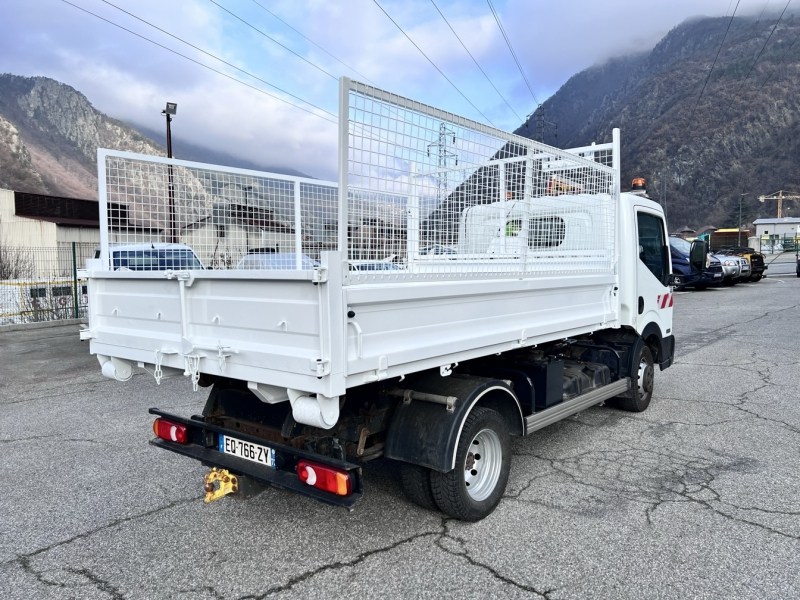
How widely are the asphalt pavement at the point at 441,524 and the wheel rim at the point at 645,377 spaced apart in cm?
27

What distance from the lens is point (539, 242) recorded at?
485 cm

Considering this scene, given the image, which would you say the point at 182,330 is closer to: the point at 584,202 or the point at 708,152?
the point at 584,202

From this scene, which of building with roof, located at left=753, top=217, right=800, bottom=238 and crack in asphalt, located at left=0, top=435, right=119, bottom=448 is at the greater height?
building with roof, located at left=753, top=217, right=800, bottom=238

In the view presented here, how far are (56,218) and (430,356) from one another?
34.3 meters

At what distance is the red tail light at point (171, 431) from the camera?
3510 millimetres

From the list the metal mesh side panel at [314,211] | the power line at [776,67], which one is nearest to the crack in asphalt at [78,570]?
the metal mesh side panel at [314,211]

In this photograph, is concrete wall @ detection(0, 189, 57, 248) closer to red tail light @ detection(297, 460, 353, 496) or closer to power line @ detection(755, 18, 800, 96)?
red tail light @ detection(297, 460, 353, 496)

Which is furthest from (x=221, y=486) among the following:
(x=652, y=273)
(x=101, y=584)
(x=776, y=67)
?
(x=776, y=67)

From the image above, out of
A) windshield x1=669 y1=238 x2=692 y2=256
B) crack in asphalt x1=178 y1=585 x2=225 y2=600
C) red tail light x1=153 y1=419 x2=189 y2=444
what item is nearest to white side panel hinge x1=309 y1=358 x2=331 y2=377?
crack in asphalt x1=178 y1=585 x2=225 y2=600

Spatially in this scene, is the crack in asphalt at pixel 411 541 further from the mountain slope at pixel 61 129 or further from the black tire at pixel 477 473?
the mountain slope at pixel 61 129

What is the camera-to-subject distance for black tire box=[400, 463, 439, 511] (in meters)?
3.37

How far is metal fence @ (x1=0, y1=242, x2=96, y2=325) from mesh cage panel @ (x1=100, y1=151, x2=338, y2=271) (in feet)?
34.7

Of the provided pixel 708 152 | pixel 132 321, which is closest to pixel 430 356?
pixel 132 321

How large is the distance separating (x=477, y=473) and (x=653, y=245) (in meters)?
3.75
